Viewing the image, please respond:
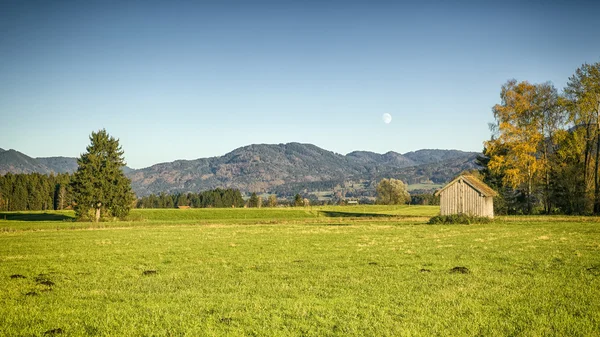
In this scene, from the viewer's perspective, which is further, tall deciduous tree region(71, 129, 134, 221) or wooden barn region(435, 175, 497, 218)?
tall deciduous tree region(71, 129, 134, 221)

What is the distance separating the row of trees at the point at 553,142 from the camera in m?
55.5

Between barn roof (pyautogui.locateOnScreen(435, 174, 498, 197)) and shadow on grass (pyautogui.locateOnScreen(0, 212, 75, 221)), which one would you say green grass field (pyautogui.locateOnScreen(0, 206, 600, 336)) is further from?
shadow on grass (pyautogui.locateOnScreen(0, 212, 75, 221))

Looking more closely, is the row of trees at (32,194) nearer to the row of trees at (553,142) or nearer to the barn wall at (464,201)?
the barn wall at (464,201)

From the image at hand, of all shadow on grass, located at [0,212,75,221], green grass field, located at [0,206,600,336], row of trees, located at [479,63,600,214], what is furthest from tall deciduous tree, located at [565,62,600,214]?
shadow on grass, located at [0,212,75,221]

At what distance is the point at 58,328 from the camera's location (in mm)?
10453

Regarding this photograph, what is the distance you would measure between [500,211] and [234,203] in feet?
459

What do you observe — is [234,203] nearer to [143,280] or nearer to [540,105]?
[540,105]

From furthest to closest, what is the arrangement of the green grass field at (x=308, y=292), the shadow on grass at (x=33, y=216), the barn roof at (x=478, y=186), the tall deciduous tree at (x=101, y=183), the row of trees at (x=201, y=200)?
1. the row of trees at (x=201, y=200)
2. the shadow on grass at (x=33, y=216)
3. the tall deciduous tree at (x=101, y=183)
4. the barn roof at (x=478, y=186)
5. the green grass field at (x=308, y=292)

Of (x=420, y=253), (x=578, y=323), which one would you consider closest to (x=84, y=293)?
(x=578, y=323)

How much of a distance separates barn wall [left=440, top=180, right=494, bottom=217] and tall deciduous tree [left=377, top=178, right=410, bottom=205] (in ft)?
320

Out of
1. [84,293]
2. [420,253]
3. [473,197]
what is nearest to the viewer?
[84,293]

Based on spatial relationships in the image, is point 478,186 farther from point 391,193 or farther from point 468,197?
point 391,193

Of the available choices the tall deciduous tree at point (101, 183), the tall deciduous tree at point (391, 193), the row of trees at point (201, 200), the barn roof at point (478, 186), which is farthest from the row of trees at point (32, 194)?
the barn roof at point (478, 186)

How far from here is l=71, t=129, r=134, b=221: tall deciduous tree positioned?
246ft
